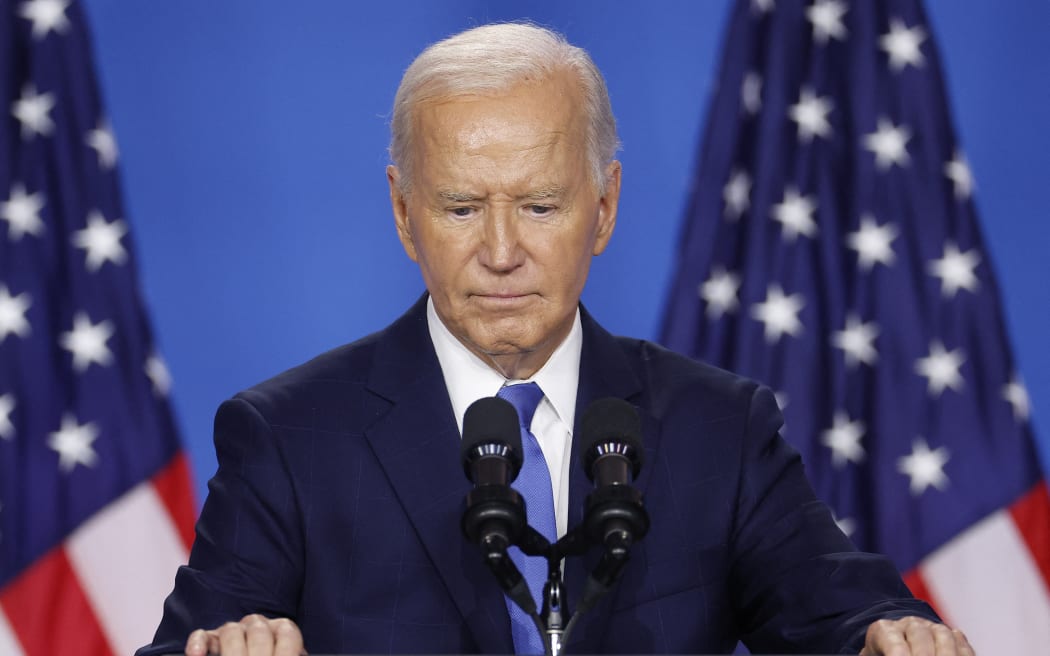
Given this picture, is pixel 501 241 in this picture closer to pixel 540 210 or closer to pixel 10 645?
pixel 540 210

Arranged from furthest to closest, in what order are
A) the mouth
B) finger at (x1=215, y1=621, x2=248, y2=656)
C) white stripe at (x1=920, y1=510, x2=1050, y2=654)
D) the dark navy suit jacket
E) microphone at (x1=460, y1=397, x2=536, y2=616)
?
white stripe at (x1=920, y1=510, x2=1050, y2=654) → the mouth → the dark navy suit jacket → finger at (x1=215, y1=621, x2=248, y2=656) → microphone at (x1=460, y1=397, x2=536, y2=616)

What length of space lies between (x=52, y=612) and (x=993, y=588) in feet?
7.52

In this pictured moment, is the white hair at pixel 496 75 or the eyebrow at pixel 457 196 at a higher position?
the white hair at pixel 496 75

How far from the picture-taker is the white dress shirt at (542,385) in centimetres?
217

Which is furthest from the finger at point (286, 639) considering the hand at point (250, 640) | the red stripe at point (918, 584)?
the red stripe at point (918, 584)

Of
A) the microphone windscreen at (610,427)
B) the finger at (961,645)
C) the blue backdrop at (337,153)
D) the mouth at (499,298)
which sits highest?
the blue backdrop at (337,153)

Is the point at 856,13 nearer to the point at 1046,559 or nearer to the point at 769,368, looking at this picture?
the point at 769,368

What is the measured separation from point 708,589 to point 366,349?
669 mm

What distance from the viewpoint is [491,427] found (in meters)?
1.56

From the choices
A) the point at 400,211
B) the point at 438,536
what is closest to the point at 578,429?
the point at 438,536

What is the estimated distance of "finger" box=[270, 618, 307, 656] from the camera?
1610 mm

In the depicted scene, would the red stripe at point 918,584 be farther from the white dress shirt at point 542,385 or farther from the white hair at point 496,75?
the white hair at point 496,75

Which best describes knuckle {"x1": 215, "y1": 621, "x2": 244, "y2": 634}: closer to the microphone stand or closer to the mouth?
the microphone stand

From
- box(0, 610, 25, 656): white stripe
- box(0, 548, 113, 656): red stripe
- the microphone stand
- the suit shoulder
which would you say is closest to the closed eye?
the suit shoulder
